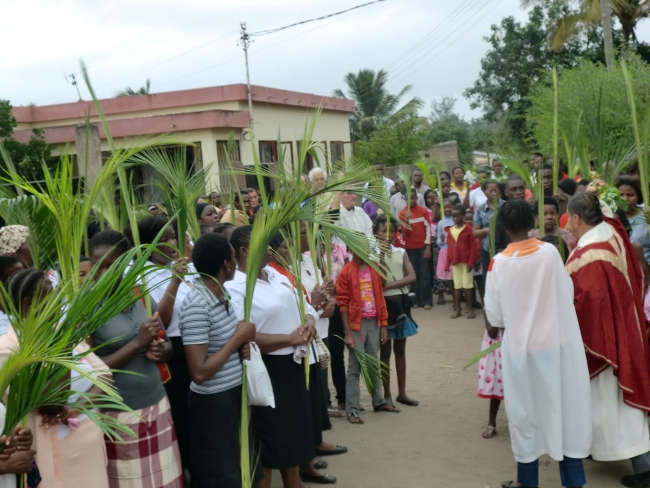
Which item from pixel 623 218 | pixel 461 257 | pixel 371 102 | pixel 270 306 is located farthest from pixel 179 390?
pixel 371 102

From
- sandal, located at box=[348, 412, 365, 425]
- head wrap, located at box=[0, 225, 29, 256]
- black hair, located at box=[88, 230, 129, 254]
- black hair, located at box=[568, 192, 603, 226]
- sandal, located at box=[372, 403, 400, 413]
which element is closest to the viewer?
black hair, located at box=[88, 230, 129, 254]

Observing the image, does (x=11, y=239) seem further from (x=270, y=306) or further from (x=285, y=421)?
(x=285, y=421)

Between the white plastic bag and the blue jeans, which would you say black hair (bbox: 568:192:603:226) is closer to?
the blue jeans

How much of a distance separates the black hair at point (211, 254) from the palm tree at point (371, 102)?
32.2 metres

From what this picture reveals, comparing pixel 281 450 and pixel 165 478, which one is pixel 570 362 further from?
pixel 165 478

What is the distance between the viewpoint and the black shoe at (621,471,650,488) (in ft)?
16.1

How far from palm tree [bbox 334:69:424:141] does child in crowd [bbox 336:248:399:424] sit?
97.7 feet

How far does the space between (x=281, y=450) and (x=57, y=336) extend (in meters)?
1.99

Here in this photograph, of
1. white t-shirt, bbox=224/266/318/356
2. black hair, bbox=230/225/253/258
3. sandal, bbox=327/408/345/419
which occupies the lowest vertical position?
sandal, bbox=327/408/345/419

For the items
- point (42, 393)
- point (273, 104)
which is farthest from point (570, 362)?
point (273, 104)

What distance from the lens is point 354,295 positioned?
21.2ft

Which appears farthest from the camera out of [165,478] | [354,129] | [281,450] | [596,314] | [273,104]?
[354,129]

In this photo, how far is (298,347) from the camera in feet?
15.4

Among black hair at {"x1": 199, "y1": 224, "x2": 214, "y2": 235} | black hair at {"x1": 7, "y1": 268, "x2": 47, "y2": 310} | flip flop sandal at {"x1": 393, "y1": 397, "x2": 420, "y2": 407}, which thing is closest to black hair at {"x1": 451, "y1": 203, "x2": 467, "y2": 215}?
Result: flip flop sandal at {"x1": 393, "y1": 397, "x2": 420, "y2": 407}
